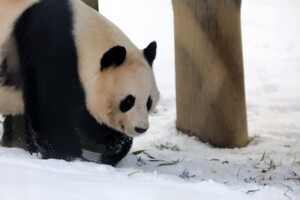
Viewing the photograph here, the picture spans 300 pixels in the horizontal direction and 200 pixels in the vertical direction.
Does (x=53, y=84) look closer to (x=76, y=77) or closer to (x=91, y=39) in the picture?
(x=76, y=77)

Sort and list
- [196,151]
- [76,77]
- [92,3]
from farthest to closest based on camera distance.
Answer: [196,151] < [92,3] < [76,77]

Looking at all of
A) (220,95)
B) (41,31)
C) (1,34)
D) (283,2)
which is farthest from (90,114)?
(283,2)

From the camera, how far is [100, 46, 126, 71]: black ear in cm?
207

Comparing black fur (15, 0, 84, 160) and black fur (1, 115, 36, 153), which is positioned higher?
black fur (15, 0, 84, 160)

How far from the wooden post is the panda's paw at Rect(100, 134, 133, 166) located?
3.77 ft

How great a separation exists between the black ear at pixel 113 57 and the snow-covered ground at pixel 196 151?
19.6 inches

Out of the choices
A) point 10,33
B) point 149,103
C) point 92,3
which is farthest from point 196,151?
point 10,33

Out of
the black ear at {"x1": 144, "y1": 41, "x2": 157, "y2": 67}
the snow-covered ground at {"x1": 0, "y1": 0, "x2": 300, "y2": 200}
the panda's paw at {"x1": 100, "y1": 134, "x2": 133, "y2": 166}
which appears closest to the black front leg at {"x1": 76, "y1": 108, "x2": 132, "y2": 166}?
the panda's paw at {"x1": 100, "y1": 134, "x2": 133, "y2": 166}

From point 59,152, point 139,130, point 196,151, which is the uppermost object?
point 139,130

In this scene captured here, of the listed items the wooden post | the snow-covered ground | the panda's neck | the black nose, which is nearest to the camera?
the snow-covered ground

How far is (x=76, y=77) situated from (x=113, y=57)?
23 centimetres

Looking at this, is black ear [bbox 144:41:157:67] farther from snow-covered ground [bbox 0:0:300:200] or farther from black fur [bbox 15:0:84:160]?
snow-covered ground [bbox 0:0:300:200]

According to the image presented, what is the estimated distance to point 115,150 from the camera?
241cm

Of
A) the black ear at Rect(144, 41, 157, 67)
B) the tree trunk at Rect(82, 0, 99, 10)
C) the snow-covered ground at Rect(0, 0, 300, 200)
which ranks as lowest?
the snow-covered ground at Rect(0, 0, 300, 200)
